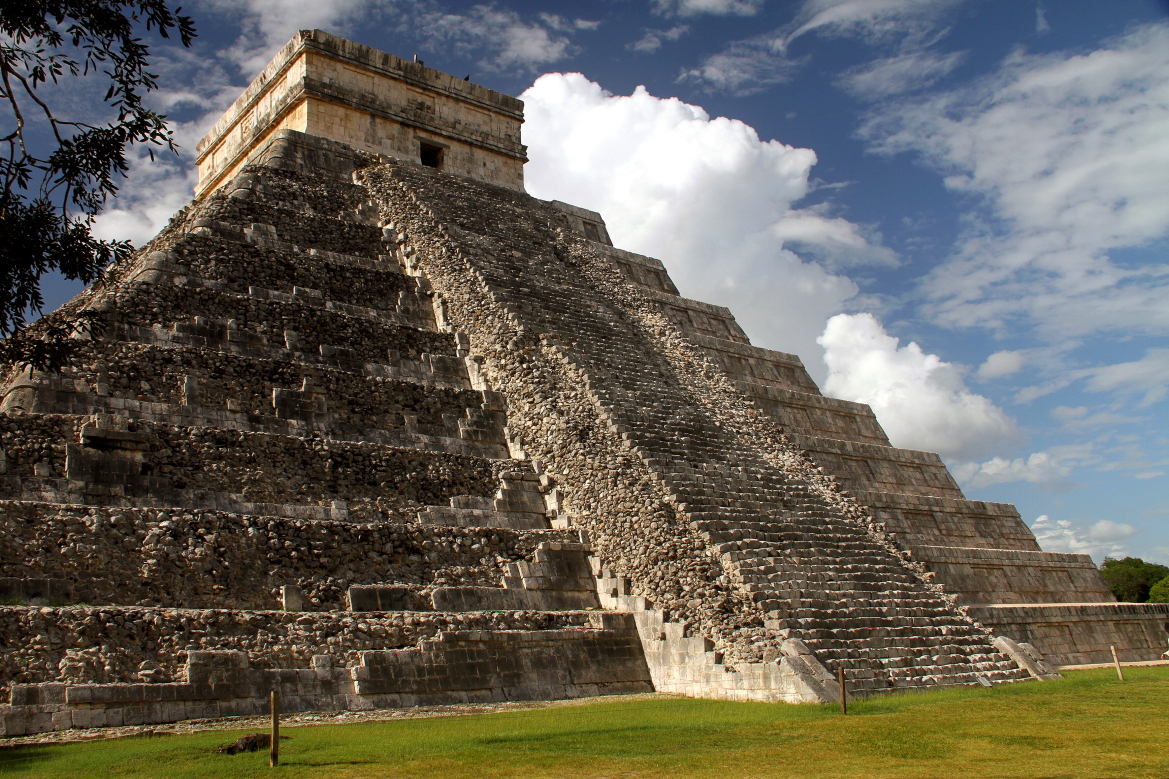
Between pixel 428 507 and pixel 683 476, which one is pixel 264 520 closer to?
pixel 428 507

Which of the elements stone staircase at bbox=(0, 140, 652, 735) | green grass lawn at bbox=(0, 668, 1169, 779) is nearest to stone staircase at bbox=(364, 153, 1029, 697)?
stone staircase at bbox=(0, 140, 652, 735)

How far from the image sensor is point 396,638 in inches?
368

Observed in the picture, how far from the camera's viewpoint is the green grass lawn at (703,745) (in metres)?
6.03

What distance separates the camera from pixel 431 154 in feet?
66.6

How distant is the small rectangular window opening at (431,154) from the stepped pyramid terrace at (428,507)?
6.67 ft

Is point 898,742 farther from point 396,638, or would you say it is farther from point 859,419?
point 859,419

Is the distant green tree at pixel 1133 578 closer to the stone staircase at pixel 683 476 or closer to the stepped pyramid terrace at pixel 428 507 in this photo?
the stepped pyramid terrace at pixel 428 507

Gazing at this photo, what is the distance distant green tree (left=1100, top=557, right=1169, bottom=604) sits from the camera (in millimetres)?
35531

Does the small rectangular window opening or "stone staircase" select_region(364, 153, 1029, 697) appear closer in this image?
"stone staircase" select_region(364, 153, 1029, 697)

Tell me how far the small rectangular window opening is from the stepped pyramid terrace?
80.1 inches

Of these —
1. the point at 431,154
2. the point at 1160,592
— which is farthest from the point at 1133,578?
the point at 431,154

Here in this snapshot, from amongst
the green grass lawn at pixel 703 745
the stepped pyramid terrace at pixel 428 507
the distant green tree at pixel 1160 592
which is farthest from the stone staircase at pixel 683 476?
the distant green tree at pixel 1160 592

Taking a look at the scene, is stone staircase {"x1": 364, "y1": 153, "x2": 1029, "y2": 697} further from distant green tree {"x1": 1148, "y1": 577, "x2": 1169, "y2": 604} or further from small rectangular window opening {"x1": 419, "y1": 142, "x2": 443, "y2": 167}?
distant green tree {"x1": 1148, "y1": 577, "x2": 1169, "y2": 604}

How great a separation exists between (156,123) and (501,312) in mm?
7602
